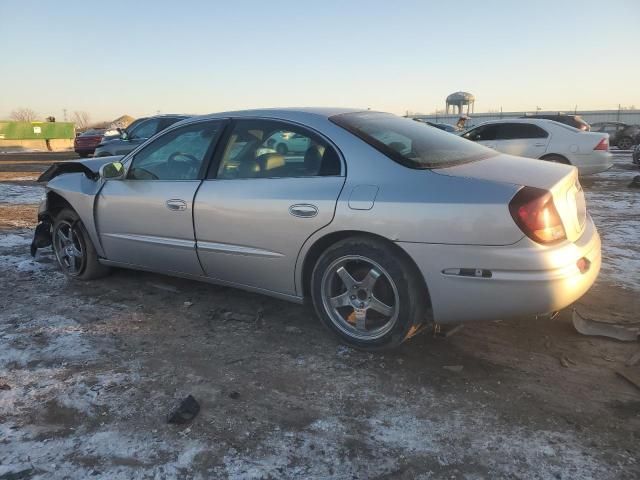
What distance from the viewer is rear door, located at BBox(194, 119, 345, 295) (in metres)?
3.24

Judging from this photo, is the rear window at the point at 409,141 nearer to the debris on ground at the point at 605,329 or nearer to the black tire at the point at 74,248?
the debris on ground at the point at 605,329

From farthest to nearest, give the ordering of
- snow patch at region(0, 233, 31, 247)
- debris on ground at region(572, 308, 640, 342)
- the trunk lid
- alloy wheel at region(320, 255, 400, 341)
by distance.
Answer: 1. snow patch at region(0, 233, 31, 247)
2. debris on ground at region(572, 308, 640, 342)
3. alloy wheel at region(320, 255, 400, 341)
4. the trunk lid

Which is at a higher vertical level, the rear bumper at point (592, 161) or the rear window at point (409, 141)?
the rear window at point (409, 141)

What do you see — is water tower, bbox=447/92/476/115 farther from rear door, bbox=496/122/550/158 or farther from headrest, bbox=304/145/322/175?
headrest, bbox=304/145/322/175

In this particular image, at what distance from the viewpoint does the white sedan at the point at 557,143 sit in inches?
418

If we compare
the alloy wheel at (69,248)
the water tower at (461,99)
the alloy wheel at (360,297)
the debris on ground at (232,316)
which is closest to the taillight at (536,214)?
the alloy wheel at (360,297)

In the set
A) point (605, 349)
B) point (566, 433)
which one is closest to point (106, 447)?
point (566, 433)

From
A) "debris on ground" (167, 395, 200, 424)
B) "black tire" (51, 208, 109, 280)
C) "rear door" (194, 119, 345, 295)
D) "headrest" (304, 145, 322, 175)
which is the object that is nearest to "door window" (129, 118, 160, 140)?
"black tire" (51, 208, 109, 280)

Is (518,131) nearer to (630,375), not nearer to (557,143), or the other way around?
(557,143)

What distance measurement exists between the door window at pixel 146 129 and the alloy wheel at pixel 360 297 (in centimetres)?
962

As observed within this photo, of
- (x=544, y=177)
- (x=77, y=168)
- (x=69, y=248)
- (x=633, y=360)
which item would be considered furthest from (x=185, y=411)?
(x=77, y=168)

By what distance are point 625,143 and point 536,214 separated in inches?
989

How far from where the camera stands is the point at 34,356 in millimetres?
3271

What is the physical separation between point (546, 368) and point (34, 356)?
10.2 feet
